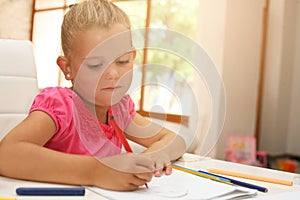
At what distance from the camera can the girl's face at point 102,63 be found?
0.54 m

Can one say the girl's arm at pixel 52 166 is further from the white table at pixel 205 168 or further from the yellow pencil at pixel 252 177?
the yellow pencil at pixel 252 177

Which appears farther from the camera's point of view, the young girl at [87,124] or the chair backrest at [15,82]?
the chair backrest at [15,82]

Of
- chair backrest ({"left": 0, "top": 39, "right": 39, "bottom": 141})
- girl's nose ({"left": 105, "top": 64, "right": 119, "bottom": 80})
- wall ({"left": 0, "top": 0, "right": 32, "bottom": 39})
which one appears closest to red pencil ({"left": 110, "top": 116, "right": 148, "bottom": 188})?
girl's nose ({"left": 105, "top": 64, "right": 119, "bottom": 80})

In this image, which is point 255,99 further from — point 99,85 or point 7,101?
point 99,85

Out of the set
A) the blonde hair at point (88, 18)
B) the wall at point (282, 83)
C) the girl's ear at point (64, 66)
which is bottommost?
the wall at point (282, 83)

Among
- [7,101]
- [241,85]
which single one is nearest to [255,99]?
[241,85]

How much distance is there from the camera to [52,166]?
534 mm

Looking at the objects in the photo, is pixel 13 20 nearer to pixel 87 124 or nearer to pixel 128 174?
pixel 87 124

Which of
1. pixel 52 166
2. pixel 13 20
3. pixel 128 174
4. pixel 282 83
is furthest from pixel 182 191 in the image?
pixel 282 83

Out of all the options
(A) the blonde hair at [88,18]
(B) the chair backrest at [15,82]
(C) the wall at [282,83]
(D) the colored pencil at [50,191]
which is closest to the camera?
(D) the colored pencil at [50,191]

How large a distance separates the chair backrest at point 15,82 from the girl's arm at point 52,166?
1.54 feet

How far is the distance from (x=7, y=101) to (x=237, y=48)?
102 inches

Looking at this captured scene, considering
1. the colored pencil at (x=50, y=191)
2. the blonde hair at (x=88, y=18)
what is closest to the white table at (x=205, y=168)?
the colored pencil at (x=50, y=191)

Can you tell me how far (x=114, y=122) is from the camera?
28.6 inches
